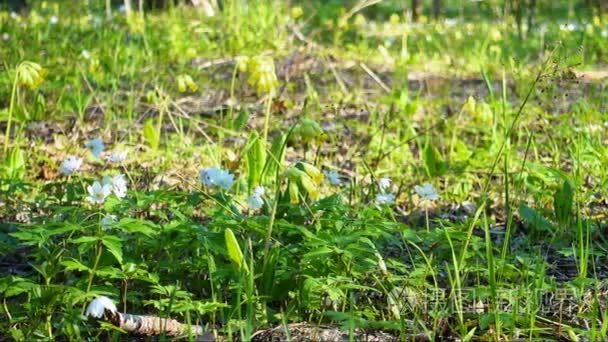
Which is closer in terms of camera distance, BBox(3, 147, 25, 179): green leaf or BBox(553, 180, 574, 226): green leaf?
BBox(553, 180, 574, 226): green leaf

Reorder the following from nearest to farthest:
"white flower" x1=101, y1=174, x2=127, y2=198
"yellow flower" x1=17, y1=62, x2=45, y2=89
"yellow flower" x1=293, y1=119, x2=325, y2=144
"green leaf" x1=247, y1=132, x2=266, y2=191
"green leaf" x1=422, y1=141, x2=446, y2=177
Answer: "yellow flower" x1=293, y1=119, x2=325, y2=144 < "white flower" x1=101, y1=174, x2=127, y2=198 < "yellow flower" x1=17, y1=62, x2=45, y2=89 < "green leaf" x1=247, y1=132, x2=266, y2=191 < "green leaf" x1=422, y1=141, x2=446, y2=177

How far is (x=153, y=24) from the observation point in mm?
7391

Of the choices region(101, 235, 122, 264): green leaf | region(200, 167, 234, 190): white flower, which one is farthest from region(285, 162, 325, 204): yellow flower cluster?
region(200, 167, 234, 190): white flower

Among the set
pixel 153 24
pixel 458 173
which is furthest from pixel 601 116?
pixel 153 24

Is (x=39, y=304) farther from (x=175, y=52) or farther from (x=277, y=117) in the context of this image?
(x=175, y=52)

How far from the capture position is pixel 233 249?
6.72ft

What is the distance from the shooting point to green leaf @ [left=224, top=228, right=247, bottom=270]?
2.03 metres

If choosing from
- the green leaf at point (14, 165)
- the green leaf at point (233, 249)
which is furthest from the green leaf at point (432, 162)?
the green leaf at point (233, 249)

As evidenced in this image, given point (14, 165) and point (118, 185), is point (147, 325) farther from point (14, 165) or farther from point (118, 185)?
point (14, 165)

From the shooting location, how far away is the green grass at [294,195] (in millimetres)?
2074

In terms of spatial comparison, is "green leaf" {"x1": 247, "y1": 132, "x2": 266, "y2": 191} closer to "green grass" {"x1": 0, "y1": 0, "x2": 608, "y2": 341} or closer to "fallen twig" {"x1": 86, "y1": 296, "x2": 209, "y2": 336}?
"green grass" {"x1": 0, "y1": 0, "x2": 608, "y2": 341}

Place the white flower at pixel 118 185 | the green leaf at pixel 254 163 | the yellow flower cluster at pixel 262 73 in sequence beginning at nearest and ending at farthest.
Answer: the white flower at pixel 118 185 < the yellow flower cluster at pixel 262 73 < the green leaf at pixel 254 163

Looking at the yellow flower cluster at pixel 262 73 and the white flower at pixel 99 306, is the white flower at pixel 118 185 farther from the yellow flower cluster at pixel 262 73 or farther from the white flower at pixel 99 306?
the white flower at pixel 99 306

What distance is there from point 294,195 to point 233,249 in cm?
19
